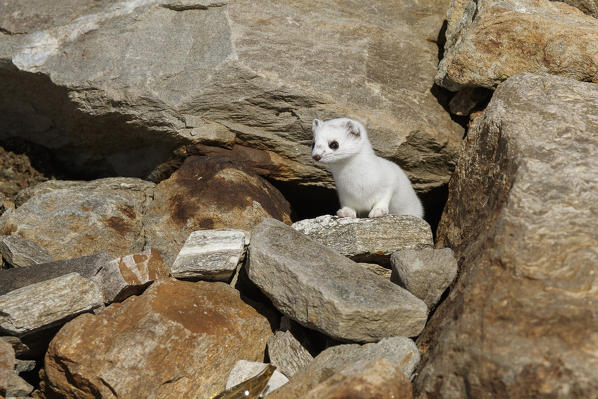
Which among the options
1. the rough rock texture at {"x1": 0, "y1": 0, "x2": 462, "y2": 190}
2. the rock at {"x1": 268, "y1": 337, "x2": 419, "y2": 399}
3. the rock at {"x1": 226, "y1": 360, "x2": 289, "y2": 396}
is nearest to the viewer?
the rock at {"x1": 268, "y1": 337, "x2": 419, "y2": 399}

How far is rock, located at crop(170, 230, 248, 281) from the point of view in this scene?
4605 millimetres

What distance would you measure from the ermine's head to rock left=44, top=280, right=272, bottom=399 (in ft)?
5.61

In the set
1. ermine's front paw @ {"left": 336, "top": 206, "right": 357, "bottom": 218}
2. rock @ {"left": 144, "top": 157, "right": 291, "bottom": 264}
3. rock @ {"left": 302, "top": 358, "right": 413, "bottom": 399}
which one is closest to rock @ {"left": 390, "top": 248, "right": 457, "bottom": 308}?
rock @ {"left": 302, "top": 358, "right": 413, "bottom": 399}

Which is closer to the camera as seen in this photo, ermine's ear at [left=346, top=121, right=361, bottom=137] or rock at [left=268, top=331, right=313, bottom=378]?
rock at [left=268, top=331, right=313, bottom=378]

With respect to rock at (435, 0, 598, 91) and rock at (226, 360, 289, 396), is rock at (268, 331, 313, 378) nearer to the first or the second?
rock at (226, 360, 289, 396)

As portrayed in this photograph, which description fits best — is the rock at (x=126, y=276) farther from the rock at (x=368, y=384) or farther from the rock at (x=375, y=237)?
the rock at (x=368, y=384)

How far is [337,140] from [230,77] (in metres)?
1.39

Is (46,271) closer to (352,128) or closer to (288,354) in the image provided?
(288,354)

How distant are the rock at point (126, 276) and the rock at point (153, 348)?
103 millimetres

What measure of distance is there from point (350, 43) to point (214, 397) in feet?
13.3

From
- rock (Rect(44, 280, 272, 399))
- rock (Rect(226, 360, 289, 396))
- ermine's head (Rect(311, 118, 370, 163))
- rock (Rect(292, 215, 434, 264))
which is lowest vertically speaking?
rock (Rect(226, 360, 289, 396))

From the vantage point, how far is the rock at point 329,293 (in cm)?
383

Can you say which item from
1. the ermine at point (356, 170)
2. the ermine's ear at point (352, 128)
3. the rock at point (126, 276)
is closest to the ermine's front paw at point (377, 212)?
the ermine at point (356, 170)

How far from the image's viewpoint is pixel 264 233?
15.2 ft
